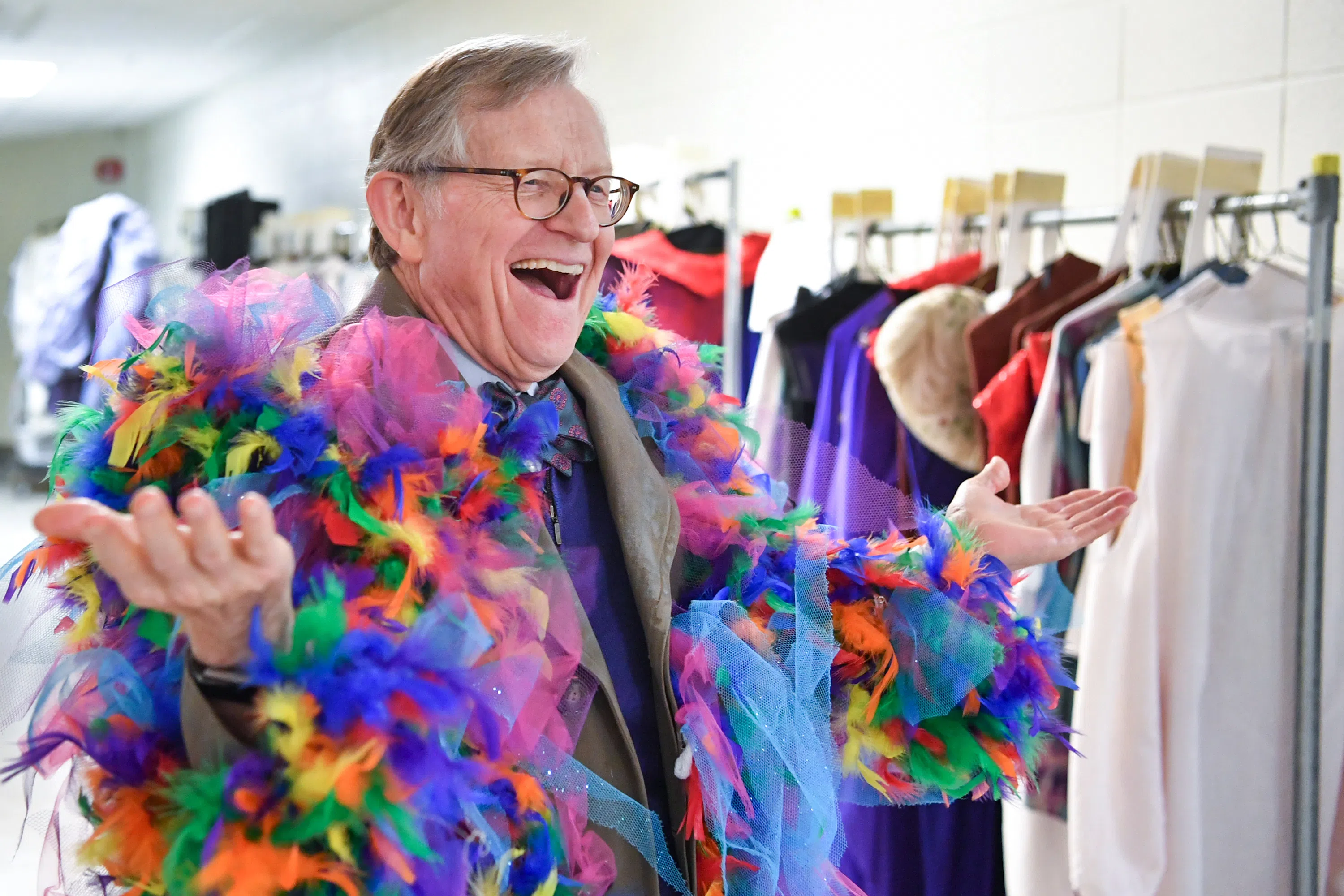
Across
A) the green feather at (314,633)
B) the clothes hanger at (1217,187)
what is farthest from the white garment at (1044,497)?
the green feather at (314,633)

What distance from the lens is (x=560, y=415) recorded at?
137 centimetres

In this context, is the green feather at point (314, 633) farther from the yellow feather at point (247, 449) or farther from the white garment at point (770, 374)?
the white garment at point (770, 374)

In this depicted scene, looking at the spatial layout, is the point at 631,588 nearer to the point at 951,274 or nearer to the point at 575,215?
the point at 575,215

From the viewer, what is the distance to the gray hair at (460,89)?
4.21 ft

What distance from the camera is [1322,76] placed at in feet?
7.82

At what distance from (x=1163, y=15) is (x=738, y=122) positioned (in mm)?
1627

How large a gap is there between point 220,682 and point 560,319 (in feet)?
1.87

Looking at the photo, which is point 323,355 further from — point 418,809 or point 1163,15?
point 1163,15

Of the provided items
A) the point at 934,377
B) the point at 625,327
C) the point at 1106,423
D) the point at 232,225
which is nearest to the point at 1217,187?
the point at 1106,423

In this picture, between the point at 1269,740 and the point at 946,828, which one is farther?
the point at 946,828

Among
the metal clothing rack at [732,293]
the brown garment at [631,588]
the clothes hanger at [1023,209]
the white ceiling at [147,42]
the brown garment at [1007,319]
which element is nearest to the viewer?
the brown garment at [631,588]

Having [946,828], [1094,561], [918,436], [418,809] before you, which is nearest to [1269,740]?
[1094,561]

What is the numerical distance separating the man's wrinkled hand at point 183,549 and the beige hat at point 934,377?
60.8 inches

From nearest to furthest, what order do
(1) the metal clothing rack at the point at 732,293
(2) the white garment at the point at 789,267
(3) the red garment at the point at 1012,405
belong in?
(3) the red garment at the point at 1012,405 → (1) the metal clothing rack at the point at 732,293 → (2) the white garment at the point at 789,267
